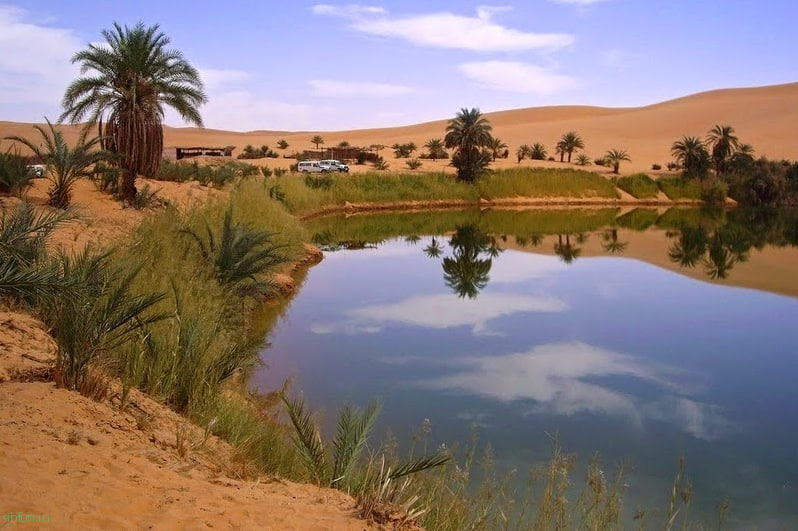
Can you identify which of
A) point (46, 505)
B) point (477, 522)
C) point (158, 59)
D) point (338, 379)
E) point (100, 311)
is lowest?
point (338, 379)

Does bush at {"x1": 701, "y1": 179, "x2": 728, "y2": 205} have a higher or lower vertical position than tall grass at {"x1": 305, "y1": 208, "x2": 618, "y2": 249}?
higher

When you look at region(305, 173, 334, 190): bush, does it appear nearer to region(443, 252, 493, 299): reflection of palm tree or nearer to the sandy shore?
region(443, 252, 493, 299): reflection of palm tree

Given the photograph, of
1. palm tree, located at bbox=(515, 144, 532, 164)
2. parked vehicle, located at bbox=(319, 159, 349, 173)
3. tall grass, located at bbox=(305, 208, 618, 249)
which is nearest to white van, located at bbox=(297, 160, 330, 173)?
parked vehicle, located at bbox=(319, 159, 349, 173)

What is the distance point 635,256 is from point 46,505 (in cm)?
2814

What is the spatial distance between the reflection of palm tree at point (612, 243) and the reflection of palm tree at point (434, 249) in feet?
22.7

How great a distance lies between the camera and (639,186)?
59.4 m

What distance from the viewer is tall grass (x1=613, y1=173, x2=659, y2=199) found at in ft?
194

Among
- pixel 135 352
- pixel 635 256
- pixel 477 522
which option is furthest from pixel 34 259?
pixel 635 256

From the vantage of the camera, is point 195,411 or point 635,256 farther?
point 635,256

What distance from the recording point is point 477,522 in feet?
17.9

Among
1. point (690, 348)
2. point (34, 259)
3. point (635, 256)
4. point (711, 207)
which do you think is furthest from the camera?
point (711, 207)

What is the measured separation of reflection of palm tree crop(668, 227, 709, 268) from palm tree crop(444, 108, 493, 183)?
53.6 feet

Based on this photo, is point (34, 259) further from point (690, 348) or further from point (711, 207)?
point (711, 207)

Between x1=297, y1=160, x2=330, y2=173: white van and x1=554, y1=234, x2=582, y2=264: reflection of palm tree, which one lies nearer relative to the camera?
x1=554, y1=234, x2=582, y2=264: reflection of palm tree
